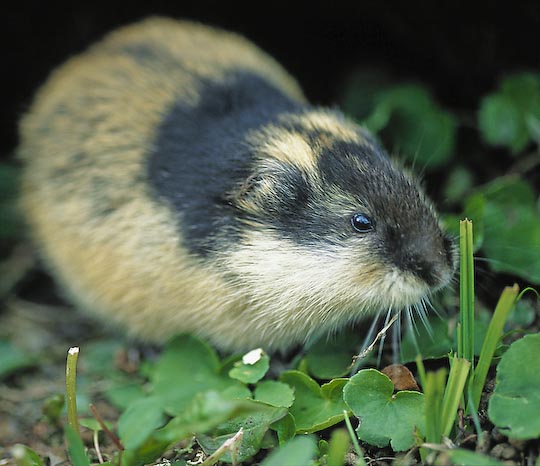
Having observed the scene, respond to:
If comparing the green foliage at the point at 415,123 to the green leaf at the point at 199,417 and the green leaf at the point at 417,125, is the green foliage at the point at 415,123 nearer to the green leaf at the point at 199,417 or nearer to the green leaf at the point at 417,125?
the green leaf at the point at 417,125

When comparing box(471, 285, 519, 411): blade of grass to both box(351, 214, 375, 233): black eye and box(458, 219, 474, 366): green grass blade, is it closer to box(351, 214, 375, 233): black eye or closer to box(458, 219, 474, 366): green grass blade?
box(458, 219, 474, 366): green grass blade

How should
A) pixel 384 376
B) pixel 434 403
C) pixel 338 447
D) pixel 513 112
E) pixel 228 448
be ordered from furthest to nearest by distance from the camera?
pixel 513 112 → pixel 384 376 → pixel 228 448 → pixel 434 403 → pixel 338 447

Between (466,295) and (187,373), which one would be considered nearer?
(466,295)

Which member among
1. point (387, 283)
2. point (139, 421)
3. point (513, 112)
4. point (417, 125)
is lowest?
point (139, 421)

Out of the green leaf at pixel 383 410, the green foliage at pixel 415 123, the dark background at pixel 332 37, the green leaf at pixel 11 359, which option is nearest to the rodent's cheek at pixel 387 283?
the green leaf at pixel 383 410

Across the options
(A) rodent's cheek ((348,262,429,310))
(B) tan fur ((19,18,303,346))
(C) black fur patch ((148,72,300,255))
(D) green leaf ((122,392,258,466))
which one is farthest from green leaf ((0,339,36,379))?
(A) rodent's cheek ((348,262,429,310))

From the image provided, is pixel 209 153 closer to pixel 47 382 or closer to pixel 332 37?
pixel 47 382

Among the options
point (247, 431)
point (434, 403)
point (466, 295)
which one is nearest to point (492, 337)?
point (466, 295)

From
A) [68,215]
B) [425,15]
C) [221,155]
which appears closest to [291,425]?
[221,155]
